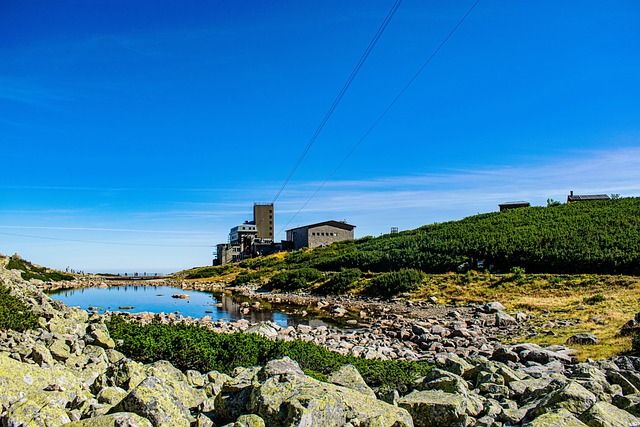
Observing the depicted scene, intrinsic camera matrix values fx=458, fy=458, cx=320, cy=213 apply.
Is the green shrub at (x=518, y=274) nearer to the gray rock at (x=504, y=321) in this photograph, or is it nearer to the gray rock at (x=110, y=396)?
the gray rock at (x=504, y=321)

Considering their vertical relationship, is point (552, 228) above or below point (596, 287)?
above

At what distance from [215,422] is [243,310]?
25.3 meters

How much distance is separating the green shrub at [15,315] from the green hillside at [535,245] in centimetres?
3293

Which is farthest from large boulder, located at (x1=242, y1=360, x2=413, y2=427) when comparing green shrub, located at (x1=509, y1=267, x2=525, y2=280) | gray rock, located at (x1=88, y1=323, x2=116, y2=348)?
green shrub, located at (x1=509, y1=267, x2=525, y2=280)

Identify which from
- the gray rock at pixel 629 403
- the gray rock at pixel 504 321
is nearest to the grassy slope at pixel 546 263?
the gray rock at pixel 504 321

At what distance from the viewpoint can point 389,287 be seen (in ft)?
117

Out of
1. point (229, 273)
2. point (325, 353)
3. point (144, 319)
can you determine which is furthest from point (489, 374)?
point (229, 273)

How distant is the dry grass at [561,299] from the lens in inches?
677

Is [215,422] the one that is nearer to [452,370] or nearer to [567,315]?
[452,370]

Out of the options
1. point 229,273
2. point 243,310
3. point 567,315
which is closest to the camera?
point 567,315

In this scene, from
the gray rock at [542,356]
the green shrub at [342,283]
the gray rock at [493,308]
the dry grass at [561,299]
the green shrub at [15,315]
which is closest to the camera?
the green shrub at [15,315]

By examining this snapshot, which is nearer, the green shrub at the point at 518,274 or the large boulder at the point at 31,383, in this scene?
the large boulder at the point at 31,383

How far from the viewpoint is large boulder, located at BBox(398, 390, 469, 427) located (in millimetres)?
6758

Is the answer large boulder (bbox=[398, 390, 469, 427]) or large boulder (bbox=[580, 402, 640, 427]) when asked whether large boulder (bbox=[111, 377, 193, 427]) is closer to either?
large boulder (bbox=[398, 390, 469, 427])
